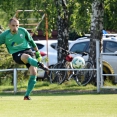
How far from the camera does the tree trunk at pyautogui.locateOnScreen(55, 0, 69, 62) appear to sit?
21.2 meters

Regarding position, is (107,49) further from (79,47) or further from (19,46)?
(19,46)

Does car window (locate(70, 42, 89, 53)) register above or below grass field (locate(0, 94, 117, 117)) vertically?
below

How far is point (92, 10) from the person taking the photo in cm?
2036

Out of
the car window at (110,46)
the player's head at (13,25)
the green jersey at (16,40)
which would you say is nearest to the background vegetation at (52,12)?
the car window at (110,46)

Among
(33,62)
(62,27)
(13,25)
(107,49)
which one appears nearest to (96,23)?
(62,27)

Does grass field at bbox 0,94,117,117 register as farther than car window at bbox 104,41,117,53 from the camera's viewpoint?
No

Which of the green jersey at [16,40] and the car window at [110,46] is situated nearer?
the green jersey at [16,40]

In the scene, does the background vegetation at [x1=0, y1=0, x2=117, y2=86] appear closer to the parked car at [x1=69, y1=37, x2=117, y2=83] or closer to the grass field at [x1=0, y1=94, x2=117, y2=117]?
the parked car at [x1=69, y1=37, x2=117, y2=83]

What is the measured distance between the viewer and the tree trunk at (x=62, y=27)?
69.6ft

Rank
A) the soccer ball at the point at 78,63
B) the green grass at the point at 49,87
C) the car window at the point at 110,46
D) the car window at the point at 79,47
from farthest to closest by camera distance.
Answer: the car window at the point at 79,47, the car window at the point at 110,46, the soccer ball at the point at 78,63, the green grass at the point at 49,87

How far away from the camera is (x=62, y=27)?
2172 centimetres

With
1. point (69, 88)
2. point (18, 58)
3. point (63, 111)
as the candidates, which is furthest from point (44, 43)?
point (63, 111)

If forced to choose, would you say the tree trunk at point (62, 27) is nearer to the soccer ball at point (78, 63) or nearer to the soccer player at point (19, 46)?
the soccer ball at point (78, 63)

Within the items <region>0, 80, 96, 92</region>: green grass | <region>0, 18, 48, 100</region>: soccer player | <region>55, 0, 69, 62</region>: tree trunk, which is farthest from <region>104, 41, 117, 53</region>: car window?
<region>0, 18, 48, 100</region>: soccer player
